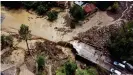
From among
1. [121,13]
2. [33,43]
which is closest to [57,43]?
[33,43]

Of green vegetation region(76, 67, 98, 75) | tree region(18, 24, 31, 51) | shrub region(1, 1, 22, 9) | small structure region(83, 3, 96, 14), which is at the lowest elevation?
green vegetation region(76, 67, 98, 75)

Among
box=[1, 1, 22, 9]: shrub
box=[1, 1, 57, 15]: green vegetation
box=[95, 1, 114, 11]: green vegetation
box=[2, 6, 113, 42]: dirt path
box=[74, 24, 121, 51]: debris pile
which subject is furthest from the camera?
box=[1, 1, 22, 9]: shrub

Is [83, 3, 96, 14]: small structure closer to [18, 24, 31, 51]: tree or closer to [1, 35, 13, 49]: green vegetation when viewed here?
[18, 24, 31, 51]: tree

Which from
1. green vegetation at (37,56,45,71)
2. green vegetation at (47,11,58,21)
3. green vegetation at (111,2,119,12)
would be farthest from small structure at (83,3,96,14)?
green vegetation at (37,56,45,71)

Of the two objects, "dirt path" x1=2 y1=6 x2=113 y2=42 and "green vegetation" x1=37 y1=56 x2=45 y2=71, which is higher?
"dirt path" x1=2 y1=6 x2=113 y2=42

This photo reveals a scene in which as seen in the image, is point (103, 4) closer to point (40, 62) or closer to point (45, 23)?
point (45, 23)

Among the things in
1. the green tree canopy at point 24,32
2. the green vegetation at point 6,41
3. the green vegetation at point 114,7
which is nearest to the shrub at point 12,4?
the green vegetation at point 6,41
